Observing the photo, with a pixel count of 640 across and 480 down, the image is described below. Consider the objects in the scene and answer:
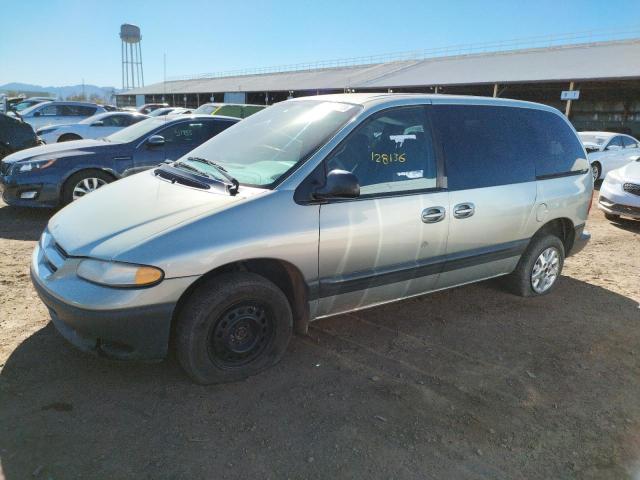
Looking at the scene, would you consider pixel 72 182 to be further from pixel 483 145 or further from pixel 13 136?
pixel 483 145

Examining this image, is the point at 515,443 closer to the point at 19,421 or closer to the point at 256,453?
the point at 256,453

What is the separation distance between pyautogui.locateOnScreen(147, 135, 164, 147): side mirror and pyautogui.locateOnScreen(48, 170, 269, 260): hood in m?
3.64

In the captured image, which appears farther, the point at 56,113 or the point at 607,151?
the point at 56,113

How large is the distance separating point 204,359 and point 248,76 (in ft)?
178

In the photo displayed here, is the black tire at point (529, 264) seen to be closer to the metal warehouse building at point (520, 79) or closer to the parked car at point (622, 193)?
the parked car at point (622, 193)

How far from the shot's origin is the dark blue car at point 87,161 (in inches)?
245

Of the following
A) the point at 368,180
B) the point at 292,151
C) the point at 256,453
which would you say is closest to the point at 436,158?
the point at 368,180

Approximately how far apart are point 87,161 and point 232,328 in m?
4.77

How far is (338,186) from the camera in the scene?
286cm

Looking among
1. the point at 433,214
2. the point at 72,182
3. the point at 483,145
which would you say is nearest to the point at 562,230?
the point at 483,145

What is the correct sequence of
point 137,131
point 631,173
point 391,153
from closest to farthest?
point 391,153 → point 137,131 → point 631,173

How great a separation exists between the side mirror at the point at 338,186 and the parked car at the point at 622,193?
660 cm

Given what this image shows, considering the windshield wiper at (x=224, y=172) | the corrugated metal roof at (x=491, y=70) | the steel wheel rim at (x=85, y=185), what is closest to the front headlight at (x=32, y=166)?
the steel wheel rim at (x=85, y=185)

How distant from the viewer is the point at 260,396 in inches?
111
